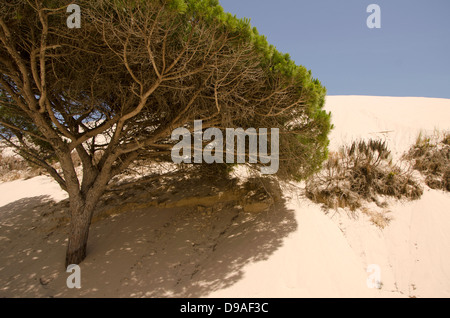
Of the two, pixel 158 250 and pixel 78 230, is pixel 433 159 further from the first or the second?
pixel 78 230

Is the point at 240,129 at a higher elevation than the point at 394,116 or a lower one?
lower

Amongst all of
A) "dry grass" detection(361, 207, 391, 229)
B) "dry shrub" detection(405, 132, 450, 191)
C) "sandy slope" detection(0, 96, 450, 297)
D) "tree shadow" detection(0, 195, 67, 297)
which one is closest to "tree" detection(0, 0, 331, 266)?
"tree shadow" detection(0, 195, 67, 297)

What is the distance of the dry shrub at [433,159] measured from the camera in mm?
6113

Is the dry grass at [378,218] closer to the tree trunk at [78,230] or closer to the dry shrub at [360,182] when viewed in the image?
the dry shrub at [360,182]

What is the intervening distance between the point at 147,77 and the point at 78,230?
132 inches

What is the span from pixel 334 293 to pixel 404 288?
4.20ft

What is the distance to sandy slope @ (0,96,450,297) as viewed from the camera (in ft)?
12.9

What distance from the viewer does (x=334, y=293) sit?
358cm

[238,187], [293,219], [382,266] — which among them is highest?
[238,187]

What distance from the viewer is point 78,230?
5062 mm

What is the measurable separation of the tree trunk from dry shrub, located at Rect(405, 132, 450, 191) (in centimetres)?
786

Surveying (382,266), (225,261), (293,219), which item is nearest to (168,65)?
(225,261)

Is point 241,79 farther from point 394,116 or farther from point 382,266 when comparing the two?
point 394,116

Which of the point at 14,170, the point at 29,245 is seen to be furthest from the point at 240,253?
the point at 14,170
